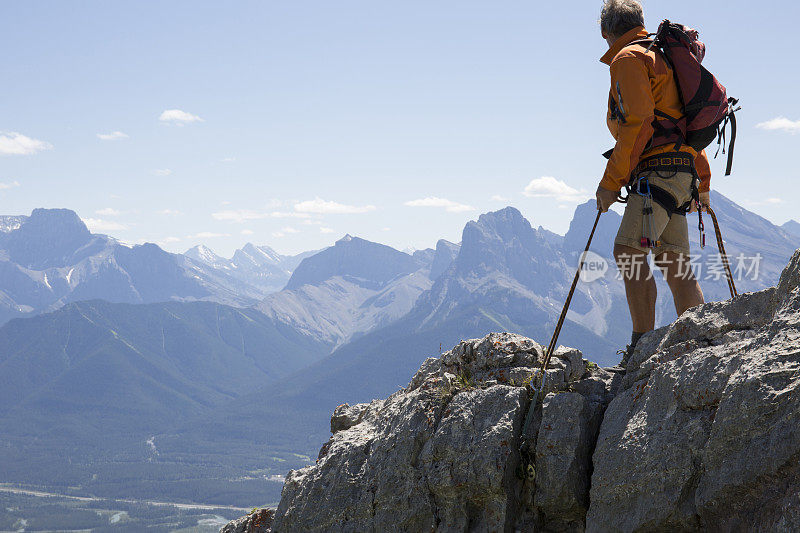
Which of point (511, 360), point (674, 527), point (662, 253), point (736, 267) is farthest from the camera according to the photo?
point (736, 267)

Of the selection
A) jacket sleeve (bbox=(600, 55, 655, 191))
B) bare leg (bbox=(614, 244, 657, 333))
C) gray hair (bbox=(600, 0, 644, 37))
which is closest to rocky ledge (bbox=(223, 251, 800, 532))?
bare leg (bbox=(614, 244, 657, 333))

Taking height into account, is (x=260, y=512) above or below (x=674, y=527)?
below

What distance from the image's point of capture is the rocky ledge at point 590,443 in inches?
243

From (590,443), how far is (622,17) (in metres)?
5.49

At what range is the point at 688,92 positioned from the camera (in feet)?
27.3

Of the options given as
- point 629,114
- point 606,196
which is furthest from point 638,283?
point 629,114

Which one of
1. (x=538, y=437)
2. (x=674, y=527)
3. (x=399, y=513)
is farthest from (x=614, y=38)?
(x=399, y=513)

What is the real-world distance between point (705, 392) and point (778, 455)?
1.10 meters

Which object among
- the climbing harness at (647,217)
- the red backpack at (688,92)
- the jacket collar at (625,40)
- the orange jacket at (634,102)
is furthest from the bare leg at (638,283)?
the jacket collar at (625,40)

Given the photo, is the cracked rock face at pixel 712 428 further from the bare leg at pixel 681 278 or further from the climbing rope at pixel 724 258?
the climbing rope at pixel 724 258

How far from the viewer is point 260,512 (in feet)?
34.7

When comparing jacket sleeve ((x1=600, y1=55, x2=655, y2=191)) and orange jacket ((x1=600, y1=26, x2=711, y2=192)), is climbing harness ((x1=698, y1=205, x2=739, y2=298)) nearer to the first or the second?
orange jacket ((x1=600, y1=26, x2=711, y2=192))

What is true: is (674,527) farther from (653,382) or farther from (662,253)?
(662,253)

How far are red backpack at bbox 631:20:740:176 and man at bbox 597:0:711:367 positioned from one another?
0.03 meters
